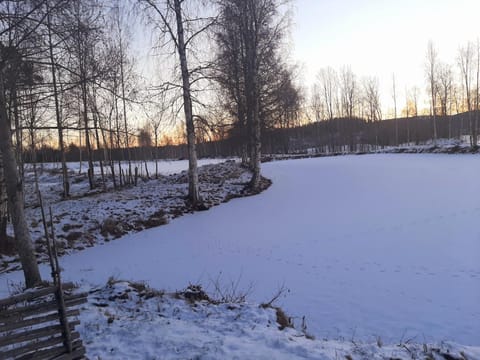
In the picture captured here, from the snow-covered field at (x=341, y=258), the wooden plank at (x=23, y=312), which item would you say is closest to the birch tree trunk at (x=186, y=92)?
the snow-covered field at (x=341, y=258)

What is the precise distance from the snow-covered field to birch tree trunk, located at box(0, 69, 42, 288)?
3.84ft

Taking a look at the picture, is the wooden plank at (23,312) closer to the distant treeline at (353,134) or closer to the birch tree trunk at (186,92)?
the birch tree trunk at (186,92)

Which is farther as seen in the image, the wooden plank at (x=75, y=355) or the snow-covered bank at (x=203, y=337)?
the snow-covered bank at (x=203, y=337)

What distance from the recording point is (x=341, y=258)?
7066 millimetres

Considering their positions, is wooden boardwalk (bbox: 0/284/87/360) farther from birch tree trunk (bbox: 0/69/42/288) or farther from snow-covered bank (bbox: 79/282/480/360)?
birch tree trunk (bbox: 0/69/42/288)

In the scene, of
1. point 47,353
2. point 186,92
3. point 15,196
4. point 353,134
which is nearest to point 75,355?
point 47,353

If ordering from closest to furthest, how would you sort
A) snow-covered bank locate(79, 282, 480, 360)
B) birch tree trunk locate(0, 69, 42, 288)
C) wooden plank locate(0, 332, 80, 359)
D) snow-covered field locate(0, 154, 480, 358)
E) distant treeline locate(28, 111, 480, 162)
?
wooden plank locate(0, 332, 80, 359) < snow-covered bank locate(79, 282, 480, 360) < snow-covered field locate(0, 154, 480, 358) < birch tree trunk locate(0, 69, 42, 288) < distant treeline locate(28, 111, 480, 162)

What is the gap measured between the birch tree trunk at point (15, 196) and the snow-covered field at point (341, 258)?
117cm

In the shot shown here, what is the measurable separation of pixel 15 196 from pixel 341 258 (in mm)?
6353

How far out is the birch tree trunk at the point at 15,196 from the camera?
4.92 m

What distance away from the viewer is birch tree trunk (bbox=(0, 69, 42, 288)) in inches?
194

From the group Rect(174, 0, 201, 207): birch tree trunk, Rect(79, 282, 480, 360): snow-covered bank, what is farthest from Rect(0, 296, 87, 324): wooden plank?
Rect(174, 0, 201, 207): birch tree trunk

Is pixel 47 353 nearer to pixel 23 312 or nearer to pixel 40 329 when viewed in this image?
pixel 40 329

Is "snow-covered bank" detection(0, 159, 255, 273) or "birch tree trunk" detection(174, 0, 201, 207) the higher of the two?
"birch tree trunk" detection(174, 0, 201, 207)
